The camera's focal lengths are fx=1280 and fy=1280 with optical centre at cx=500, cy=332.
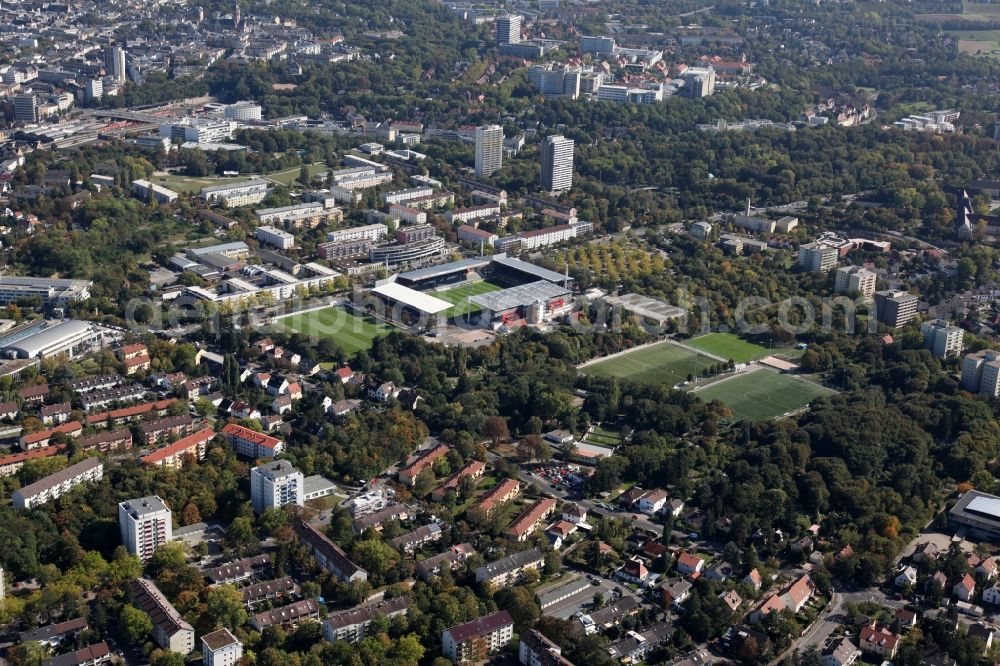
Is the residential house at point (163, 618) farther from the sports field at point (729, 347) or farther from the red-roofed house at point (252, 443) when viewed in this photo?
the sports field at point (729, 347)

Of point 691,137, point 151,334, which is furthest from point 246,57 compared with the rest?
point 151,334

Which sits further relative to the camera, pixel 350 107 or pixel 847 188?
pixel 350 107

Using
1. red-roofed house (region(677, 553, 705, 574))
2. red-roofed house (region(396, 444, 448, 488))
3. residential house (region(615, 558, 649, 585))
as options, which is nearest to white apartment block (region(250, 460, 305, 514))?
red-roofed house (region(396, 444, 448, 488))

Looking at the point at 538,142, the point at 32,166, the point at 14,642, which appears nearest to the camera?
the point at 14,642

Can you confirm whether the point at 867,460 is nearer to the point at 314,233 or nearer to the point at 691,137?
the point at 314,233

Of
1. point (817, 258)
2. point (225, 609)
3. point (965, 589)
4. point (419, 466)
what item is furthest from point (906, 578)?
point (817, 258)

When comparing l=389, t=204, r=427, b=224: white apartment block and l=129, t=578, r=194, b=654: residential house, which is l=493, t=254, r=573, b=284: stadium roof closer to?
l=389, t=204, r=427, b=224: white apartment block
